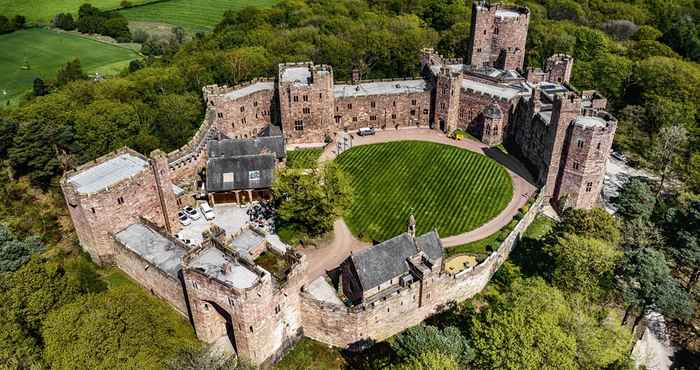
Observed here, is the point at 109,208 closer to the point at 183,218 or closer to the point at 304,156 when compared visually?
the point at 183,218

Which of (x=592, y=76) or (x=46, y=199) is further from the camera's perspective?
(x=592, y=76)

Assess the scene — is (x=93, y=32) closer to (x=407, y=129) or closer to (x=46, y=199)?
(x=46, y=199)

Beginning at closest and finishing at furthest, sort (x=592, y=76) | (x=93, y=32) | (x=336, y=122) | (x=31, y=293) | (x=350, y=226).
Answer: (x=31, y=293) → (x=350, y=226) → (x=336, y=122) → (x=592, y=76) → (x=93, y=32)

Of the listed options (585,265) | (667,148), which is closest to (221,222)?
(585,265)

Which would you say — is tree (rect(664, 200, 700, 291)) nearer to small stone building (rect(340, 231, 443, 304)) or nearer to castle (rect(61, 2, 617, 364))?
castle (rect(61, 2, 617, 364))

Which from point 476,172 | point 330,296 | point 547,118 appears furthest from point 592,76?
point 330,296

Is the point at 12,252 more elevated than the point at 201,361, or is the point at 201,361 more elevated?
the point at 12,252
